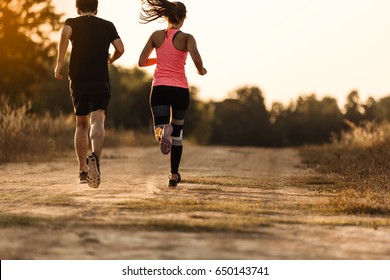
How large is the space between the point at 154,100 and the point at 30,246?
15.5 feet

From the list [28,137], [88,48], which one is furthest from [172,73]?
[28,137]

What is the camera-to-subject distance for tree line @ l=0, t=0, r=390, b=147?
47.8 meters

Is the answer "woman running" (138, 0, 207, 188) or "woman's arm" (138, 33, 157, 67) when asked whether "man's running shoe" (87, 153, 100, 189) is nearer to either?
"woman running" (138, 0, 207, 188)

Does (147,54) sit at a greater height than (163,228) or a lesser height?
greater

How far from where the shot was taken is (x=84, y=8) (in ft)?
32.7

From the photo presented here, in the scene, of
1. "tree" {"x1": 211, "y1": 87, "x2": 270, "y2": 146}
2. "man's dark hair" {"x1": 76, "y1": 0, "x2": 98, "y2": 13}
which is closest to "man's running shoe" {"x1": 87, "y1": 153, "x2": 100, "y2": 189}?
"man's dark hair" {"x1": 76, "y1": 0, "x2": 98, "y2": 13}

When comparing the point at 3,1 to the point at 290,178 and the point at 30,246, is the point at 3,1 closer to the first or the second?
the point at 290,178

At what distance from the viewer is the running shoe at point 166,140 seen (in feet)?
30.7

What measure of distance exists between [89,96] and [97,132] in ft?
1.52

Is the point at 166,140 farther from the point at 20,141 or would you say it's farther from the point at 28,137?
the point at 28,137

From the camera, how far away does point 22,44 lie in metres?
47.8

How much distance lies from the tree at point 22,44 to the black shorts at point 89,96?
125ft

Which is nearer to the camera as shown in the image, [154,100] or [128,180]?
[154,100]

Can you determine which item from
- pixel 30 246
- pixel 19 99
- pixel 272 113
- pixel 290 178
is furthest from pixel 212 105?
pixel 30 246
